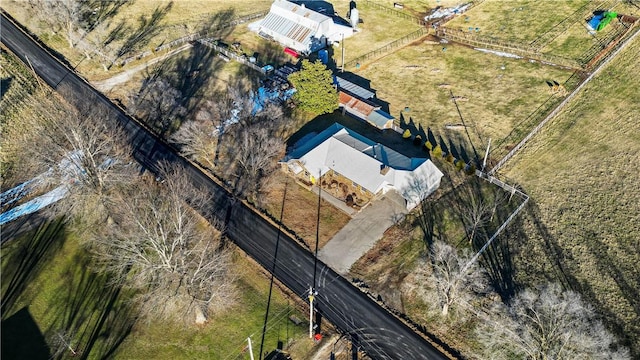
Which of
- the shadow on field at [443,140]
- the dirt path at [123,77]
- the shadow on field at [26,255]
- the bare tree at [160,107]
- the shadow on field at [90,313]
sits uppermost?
the dirt path at [123,77]

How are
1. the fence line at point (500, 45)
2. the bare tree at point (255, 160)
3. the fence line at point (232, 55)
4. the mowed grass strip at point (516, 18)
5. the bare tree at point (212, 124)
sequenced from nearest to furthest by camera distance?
the bare tree at point (255, 160), the bare tree at point (212, 124), the fence line at point (500, 45), the fence line at point (232, 55), the mowed grass strip at point (516, 18)

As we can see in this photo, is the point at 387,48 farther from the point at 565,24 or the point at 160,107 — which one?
the point at 160,107

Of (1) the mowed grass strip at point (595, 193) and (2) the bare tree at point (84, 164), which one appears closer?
(1) the mowed grass strip at point (595, 193)

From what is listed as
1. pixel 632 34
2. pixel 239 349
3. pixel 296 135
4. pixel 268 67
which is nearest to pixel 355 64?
pixel 268 67

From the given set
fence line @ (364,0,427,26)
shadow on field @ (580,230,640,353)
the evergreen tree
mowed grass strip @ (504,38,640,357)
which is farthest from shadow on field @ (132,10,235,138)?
shadow on field @ (580,230,640,353)

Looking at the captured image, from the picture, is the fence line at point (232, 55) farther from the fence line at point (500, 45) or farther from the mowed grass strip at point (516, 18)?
the mowed grass strip at point (516, 18)

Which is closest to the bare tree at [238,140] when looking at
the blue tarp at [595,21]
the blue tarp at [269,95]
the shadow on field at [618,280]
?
the blue tarp at [269,95]

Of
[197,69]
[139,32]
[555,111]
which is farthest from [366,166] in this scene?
[139,32]
